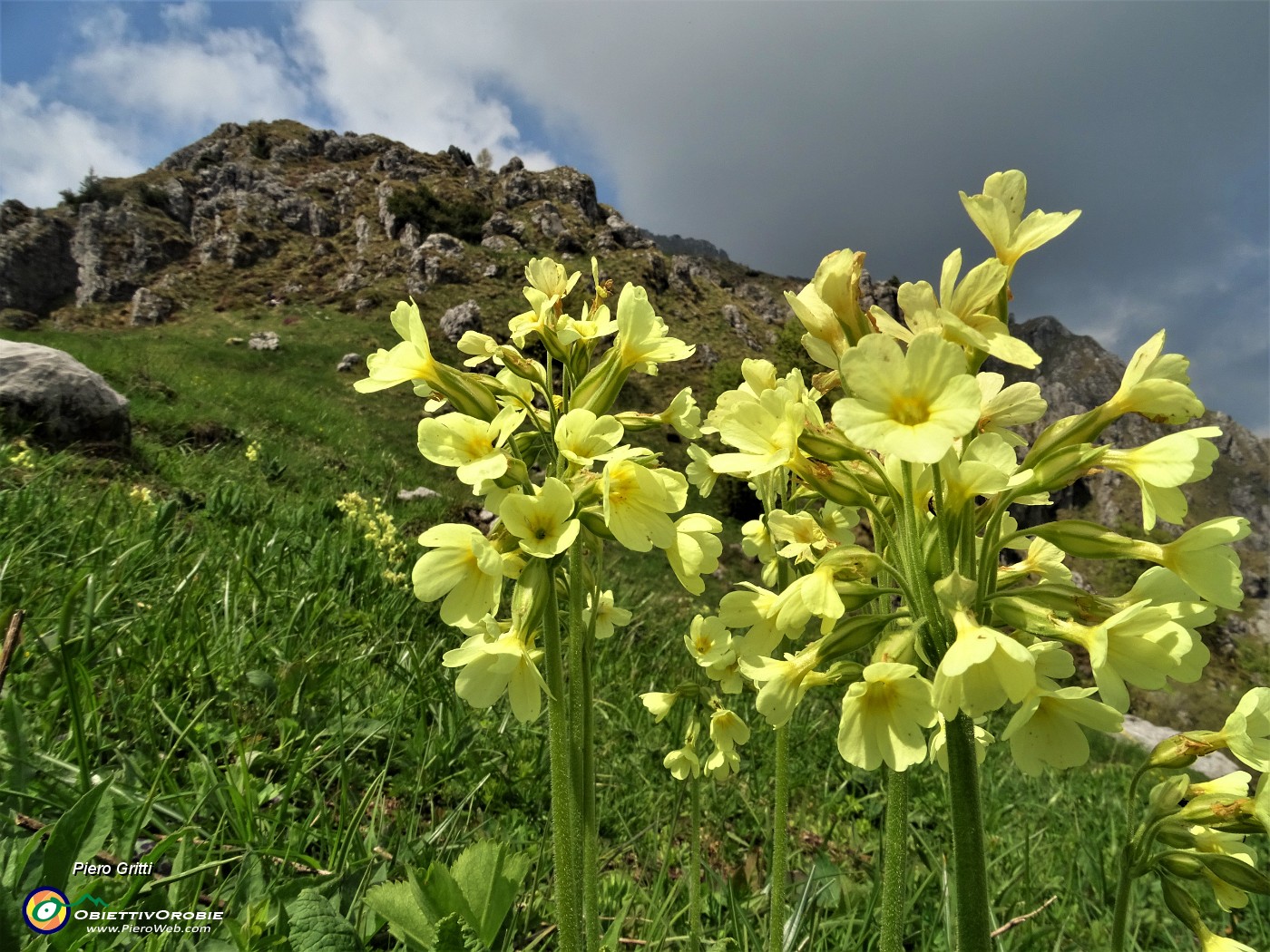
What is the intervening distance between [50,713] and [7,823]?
60 cm

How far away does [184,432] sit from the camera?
10453 millimetres

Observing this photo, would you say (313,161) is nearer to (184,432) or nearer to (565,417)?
(184,432)

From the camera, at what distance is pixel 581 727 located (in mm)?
1728

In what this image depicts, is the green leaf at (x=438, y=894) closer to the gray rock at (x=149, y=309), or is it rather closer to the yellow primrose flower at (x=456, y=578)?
the yellow primrose flower at (x=456, y=578)

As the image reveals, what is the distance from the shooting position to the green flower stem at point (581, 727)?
1.61 metres

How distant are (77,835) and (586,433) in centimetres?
154

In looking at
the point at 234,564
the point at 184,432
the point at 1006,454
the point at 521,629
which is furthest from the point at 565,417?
the point at 184,432

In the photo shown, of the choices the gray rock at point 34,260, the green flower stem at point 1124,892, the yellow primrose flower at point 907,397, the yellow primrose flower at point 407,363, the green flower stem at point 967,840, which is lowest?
the green flower stem at point 1124,892

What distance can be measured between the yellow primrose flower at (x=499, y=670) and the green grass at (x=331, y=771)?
0.62 meters

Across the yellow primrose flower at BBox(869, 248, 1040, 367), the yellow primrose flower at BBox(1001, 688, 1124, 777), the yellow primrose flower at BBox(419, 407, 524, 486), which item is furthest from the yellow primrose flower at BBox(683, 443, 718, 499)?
the yellow primrose flower at BBox(1001, 688, 1124, 777)

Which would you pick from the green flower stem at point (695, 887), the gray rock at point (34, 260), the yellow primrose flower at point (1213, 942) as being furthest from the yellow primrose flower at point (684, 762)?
the gray rock at point (34, 260)

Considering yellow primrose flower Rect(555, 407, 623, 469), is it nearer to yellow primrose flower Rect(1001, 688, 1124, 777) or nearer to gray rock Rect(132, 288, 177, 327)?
yellow primrose flower Rect(1001, 688, 1124, 777)

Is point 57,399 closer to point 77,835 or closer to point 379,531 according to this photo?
point 379,531

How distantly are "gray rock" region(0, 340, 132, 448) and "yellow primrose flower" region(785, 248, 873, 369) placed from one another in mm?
8835
